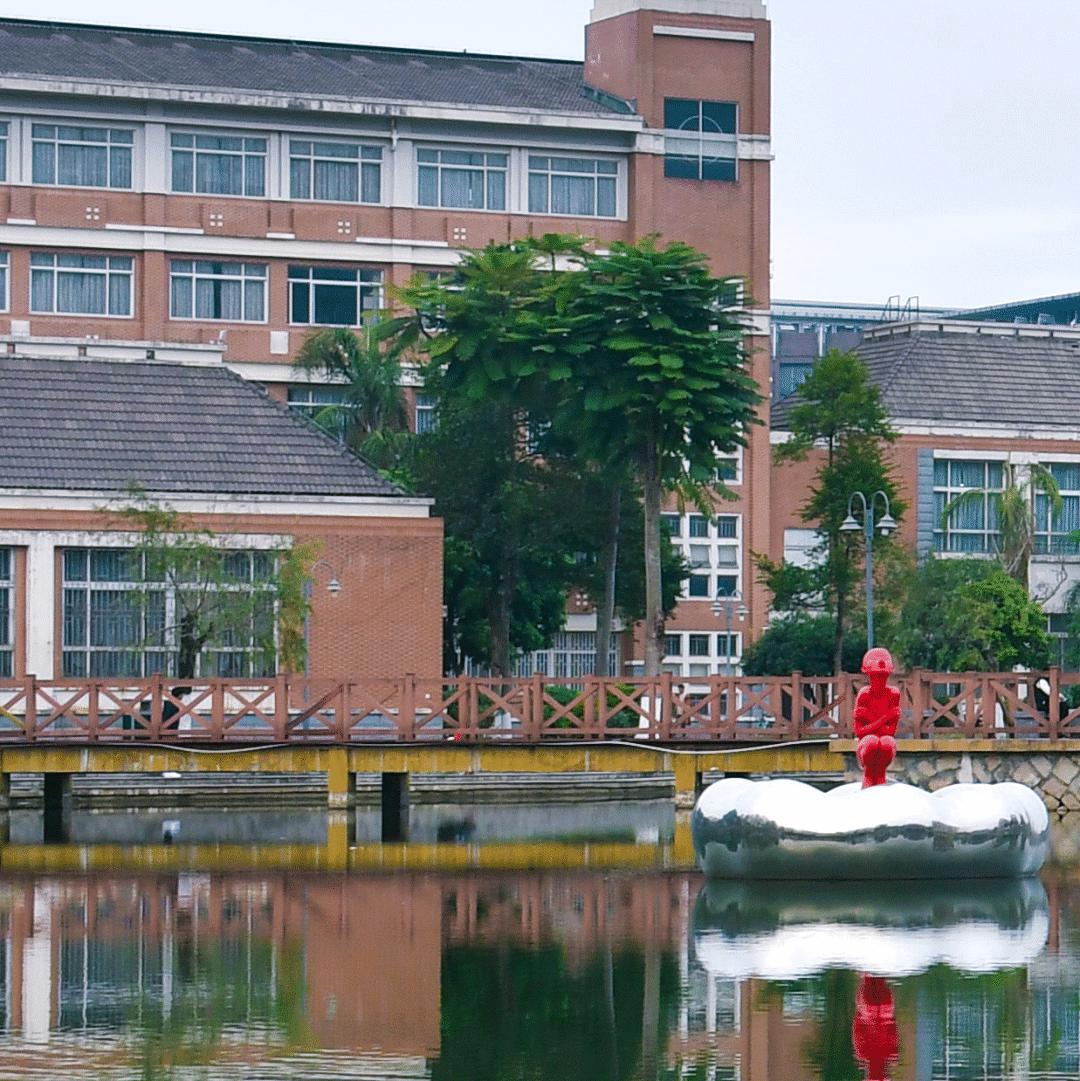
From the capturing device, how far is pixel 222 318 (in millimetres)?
72938

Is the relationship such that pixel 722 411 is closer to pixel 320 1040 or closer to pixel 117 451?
pixel 117 451

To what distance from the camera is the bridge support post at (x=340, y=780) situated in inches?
1682

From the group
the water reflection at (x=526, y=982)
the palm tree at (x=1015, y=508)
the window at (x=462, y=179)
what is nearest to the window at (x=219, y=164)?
the window at (x=462, y=179)

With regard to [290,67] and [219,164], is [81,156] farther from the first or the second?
[290,67]

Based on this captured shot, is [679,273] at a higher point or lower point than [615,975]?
higher

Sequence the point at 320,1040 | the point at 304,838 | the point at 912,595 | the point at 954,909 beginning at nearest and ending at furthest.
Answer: the point at 320,1040 < the point at 954,909 < the point at 304,838 < the point at 912,595

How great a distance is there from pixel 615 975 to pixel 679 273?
30588 mm

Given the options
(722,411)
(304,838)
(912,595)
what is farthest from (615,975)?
(912,595)

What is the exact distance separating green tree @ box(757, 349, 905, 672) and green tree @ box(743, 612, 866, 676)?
3952 mm

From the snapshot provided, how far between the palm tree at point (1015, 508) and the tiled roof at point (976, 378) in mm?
1940

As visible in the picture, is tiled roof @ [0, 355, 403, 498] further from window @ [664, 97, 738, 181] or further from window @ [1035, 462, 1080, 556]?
window @ [1035, 462, 1080, 556]

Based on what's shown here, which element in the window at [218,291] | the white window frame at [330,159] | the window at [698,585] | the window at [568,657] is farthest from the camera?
the window at [698,585]

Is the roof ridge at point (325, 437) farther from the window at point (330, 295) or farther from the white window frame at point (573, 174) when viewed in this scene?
the white window frame at point (573, 174)

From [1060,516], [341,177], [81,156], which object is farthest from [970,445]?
[81,156]
